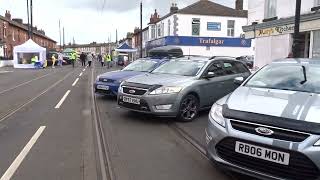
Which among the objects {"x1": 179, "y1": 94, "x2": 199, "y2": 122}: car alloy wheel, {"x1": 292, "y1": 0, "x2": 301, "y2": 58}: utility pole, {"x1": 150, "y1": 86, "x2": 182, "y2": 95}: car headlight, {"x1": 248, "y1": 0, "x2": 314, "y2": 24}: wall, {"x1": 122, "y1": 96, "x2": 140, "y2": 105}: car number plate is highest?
{"x1": 248, "y1": 0, "x2": 314, "y2": 24}: wall

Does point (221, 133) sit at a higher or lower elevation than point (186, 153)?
higher

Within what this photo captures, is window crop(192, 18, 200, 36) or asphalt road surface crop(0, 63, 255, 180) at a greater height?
window crop(192, 18, 200, 36)

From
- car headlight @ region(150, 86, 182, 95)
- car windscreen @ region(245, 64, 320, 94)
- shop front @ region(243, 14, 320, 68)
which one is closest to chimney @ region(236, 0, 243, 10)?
shop front @ region(243, 14, 320, 68)

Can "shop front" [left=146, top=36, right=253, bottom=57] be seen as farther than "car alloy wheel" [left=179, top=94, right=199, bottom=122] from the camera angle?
Yes

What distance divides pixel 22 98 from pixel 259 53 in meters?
15.8

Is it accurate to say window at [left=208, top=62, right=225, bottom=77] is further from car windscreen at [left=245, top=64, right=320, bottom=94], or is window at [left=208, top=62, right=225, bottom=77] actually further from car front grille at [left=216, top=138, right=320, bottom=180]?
car front grille at [left=216, top=138, right=320, bottom=180]

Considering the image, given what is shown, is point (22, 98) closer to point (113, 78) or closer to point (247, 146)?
point (113, 78)

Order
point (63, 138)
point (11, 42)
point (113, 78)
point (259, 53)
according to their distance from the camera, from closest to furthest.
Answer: point (63, 138) → point (113, 78) → point (259, 53) → point (11, 42)

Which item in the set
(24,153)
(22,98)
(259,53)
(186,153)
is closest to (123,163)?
(186,153)

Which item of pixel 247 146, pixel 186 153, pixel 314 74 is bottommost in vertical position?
pixel 186 153

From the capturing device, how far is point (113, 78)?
13.1 meters

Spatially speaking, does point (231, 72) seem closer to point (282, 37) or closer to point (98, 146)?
point (98, 146)

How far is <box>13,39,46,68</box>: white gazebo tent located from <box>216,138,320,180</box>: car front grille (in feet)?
133

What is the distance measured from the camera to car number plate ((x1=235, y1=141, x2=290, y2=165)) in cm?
440
